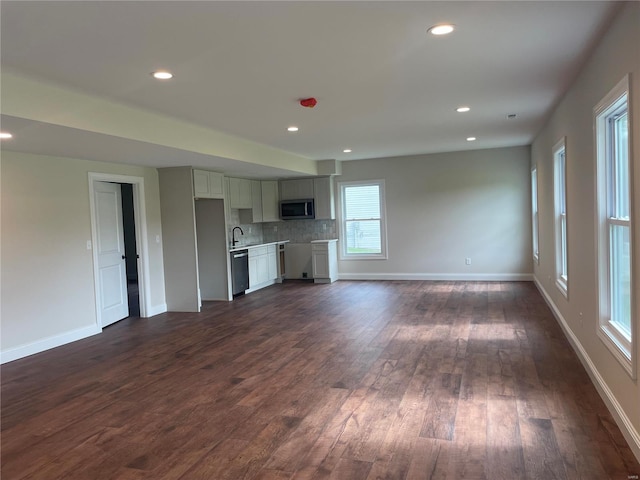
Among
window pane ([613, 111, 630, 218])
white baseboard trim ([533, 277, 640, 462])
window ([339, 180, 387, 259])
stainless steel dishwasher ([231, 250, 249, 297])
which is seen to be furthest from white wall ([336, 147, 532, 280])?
window pane ([613, 111, 630, 218])

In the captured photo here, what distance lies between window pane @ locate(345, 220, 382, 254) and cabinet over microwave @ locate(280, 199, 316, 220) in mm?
798

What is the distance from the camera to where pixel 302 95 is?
13.5 ft

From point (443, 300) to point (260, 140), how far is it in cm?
356

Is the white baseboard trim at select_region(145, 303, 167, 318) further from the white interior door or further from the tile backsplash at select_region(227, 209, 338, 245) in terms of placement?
the tile backsplash at select_region(227, 209, 338, 245)

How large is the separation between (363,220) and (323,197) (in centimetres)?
94

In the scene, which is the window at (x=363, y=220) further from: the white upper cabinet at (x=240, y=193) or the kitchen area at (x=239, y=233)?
the white upper cabinet at (x=240, y=193)

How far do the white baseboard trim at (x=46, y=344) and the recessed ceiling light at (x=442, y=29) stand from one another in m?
4.90

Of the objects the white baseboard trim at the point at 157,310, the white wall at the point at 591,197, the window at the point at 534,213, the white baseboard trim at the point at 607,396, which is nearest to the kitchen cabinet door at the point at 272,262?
the white baseboard trim at the point at 157,310

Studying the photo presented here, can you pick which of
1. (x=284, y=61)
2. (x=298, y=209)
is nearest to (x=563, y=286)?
(x=284, y=61)

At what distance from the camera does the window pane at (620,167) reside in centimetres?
291

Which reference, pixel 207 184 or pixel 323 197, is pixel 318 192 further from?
pixel 207 184

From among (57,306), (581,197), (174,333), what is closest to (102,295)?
(57,306)

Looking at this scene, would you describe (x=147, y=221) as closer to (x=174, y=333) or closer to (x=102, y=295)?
(x=102, y=295)

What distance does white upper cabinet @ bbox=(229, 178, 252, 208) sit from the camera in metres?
8.52
